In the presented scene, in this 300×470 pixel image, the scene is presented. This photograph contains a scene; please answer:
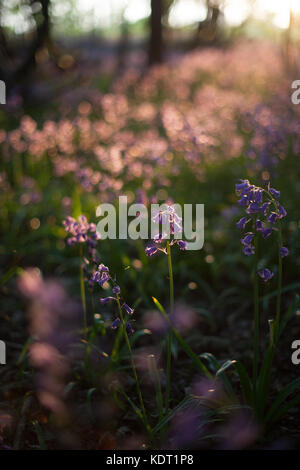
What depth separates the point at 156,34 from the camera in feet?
49.0

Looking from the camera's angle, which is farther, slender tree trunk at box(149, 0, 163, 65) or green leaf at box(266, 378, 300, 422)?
slender tree trunk at box(149, 0, 163, 65)

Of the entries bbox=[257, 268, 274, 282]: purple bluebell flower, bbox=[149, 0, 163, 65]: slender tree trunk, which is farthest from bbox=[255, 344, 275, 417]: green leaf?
bbox=[149, 0, 163, 65]: slender tree trunk

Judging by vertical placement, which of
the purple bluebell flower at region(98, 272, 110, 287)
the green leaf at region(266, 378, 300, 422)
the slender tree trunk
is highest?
the slender tree trunk

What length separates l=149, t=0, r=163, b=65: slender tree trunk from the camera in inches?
559

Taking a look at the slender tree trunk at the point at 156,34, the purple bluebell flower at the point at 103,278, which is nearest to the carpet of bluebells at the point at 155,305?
the purple bluebell flower at the point at 103,278

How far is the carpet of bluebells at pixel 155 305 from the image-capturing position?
2.01 m

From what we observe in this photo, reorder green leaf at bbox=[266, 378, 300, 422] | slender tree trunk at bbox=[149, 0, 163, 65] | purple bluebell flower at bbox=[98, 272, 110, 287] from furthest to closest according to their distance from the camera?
slender tree trunk at bbox=[149, 0, 163, 65]
green leaf at bbox=[266, 378, 300, 422]
purple bluebell flower at bbox=[98, 272, 110, 287]

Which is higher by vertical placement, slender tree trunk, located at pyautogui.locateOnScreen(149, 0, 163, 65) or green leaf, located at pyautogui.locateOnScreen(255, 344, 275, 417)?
slender tree trunk, located at pyautogui.locateOnScreen(149, 0, 163, 65)

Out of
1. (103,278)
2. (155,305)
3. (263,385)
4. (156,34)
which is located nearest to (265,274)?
(263,385)

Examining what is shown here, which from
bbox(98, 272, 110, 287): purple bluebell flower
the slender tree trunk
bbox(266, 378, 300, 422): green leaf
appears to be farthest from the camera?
the slender tree trunk

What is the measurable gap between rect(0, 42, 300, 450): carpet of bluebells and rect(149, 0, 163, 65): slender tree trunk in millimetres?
9299

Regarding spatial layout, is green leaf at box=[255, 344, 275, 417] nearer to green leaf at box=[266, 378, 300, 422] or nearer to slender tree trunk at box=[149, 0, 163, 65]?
green leaf at box=[266, 378, 300, 422]

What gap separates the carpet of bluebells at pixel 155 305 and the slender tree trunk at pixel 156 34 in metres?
9.30

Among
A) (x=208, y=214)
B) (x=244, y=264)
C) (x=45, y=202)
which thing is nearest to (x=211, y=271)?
(x=244, y=264)
